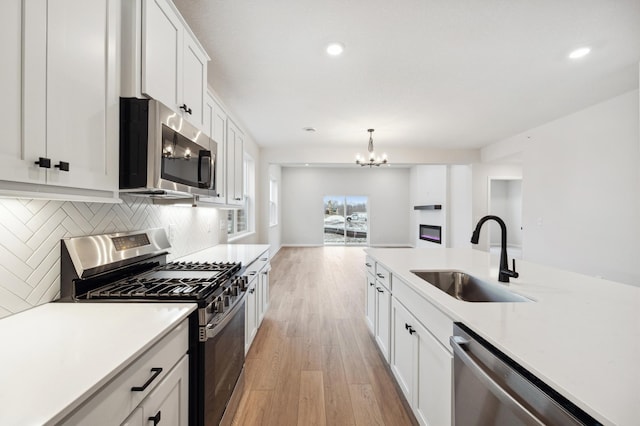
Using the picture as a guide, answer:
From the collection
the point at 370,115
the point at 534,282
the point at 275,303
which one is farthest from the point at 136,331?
the point at 370,115

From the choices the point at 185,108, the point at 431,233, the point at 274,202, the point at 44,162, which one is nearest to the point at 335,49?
the point at 185,108

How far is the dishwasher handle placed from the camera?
72cm

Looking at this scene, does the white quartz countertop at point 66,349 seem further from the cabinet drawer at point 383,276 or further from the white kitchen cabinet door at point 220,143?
the white kitchen cabinet door at point 220,143

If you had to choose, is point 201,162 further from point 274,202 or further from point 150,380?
point 274,202

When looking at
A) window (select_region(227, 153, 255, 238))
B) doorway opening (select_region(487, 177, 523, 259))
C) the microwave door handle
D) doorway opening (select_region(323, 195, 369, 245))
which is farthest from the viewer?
doorway opening (select_region(323, 195, 369, 245))

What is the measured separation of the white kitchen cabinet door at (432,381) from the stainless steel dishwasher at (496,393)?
86 mm

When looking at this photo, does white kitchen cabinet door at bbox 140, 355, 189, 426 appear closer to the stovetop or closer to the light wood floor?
the stovetop

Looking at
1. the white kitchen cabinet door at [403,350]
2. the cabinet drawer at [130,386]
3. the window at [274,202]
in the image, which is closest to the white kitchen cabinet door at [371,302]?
the white kitchen cabinet door at [403,350]

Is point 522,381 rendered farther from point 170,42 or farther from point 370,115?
point 370,115

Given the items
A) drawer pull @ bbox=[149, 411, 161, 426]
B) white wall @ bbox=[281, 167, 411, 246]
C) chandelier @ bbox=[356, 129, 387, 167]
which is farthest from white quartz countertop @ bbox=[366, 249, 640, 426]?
white wall @ bbox=[281, 167, 411, 246]

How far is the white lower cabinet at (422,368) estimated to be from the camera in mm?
1225

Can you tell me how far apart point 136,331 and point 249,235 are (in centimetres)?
401

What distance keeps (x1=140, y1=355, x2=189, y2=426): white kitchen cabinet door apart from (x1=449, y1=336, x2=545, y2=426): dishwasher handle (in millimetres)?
1114

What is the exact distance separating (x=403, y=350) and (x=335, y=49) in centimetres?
242
